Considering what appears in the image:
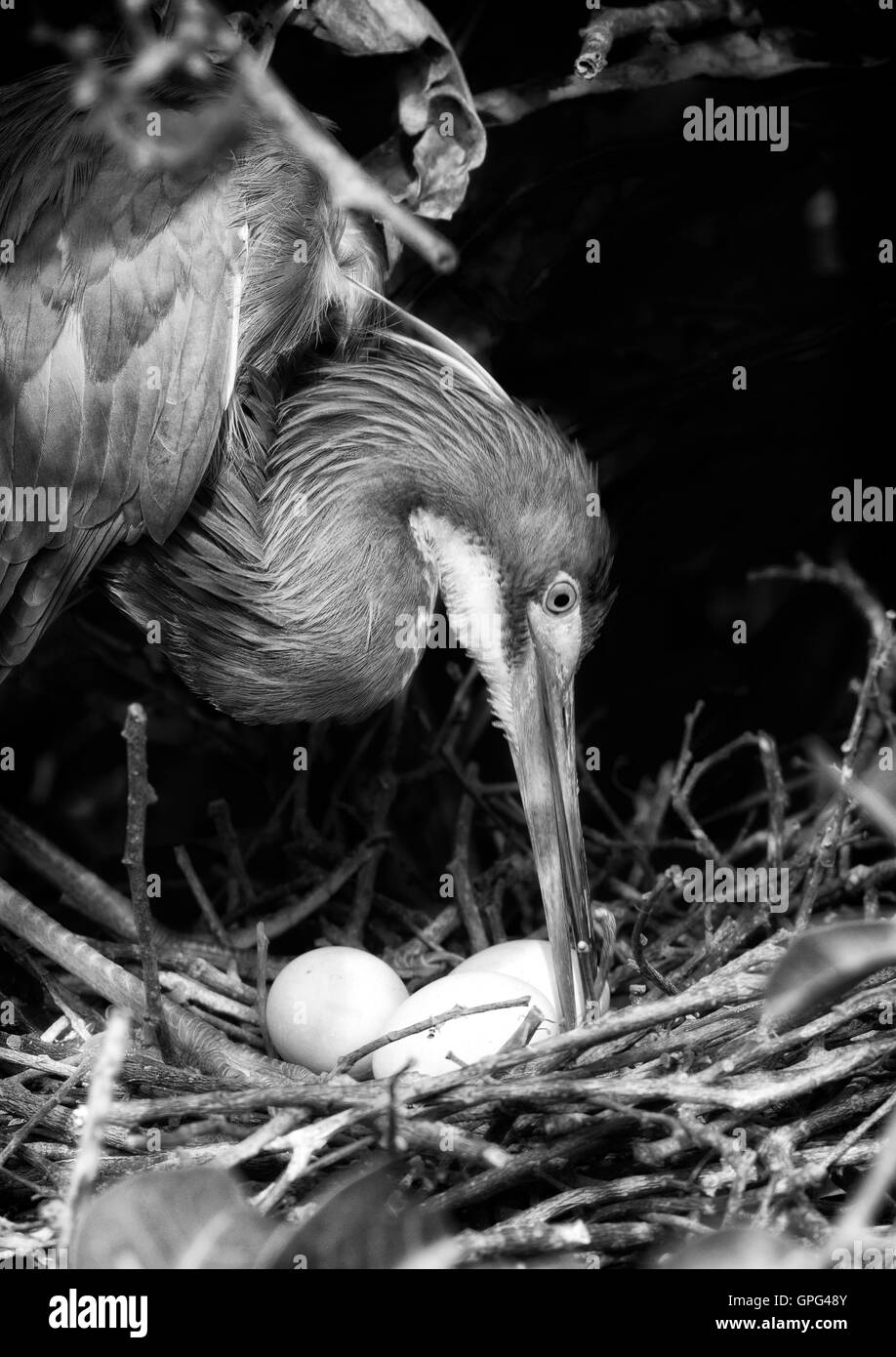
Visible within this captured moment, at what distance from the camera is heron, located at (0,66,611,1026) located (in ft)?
7.45

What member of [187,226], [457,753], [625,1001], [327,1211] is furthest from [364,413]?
[327,1211]

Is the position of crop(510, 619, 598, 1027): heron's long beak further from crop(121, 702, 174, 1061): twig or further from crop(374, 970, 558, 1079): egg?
crop(121, 702, 174, 1061): twig

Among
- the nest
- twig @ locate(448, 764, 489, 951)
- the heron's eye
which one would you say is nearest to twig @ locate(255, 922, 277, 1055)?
the nest

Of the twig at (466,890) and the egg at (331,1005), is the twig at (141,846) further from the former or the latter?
the twig at (466,890)

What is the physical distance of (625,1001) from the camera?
2.55 meters

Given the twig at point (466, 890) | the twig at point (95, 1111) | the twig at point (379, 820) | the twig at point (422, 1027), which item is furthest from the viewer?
the twig at point (379, 820)

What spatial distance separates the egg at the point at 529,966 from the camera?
2.24m

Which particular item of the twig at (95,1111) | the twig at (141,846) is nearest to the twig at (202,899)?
the twig at (141,846)

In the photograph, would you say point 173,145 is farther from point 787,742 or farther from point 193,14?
point 787,742

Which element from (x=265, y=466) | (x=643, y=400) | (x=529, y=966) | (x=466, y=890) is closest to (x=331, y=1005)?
(x=529, y=966)

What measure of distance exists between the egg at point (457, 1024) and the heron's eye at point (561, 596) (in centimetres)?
64

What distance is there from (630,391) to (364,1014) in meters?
1.41

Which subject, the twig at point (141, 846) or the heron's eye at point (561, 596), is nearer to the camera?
the twig at point (141, 846)

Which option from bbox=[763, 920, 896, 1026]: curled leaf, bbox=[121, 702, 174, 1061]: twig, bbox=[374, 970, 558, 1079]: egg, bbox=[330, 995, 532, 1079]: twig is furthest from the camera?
bbox=[374, 970, 558, 1079]: egg
